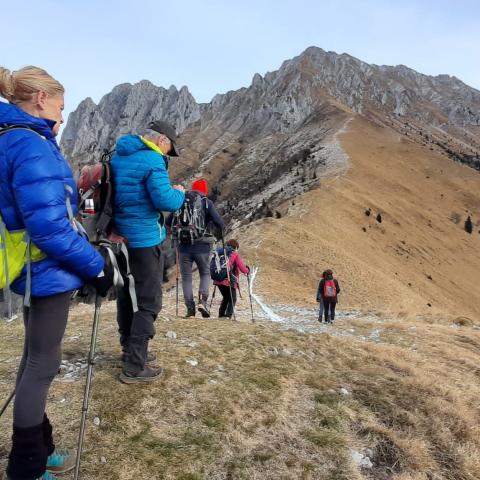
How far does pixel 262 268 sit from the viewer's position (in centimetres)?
2981

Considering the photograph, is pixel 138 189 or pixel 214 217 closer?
pixel 138 189

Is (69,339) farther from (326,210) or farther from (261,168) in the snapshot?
(261,168)

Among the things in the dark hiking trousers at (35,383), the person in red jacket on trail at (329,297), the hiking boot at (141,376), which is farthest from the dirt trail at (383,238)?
the dark hiking trousers at (35,383)

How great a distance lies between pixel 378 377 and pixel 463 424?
1478 mm

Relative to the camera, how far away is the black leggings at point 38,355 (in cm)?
350

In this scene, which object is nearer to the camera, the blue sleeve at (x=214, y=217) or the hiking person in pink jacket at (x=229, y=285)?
the blue sleeve at (x=214, y=217)

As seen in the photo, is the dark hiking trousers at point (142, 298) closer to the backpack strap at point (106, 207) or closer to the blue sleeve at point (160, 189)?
the backpack strap at point (106, 207)

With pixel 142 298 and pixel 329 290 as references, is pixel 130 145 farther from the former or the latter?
pixel 329 290

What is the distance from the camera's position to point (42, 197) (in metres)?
3.26

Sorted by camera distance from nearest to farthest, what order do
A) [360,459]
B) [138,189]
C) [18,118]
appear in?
1. [18,118]
2. [138,189]
3. [360,459]

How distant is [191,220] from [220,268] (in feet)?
9.08

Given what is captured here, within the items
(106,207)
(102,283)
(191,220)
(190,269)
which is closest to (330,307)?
(190,269)

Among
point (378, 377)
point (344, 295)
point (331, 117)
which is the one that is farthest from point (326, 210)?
point (331, 117)

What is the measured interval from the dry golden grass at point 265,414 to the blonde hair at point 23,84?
3.46m
